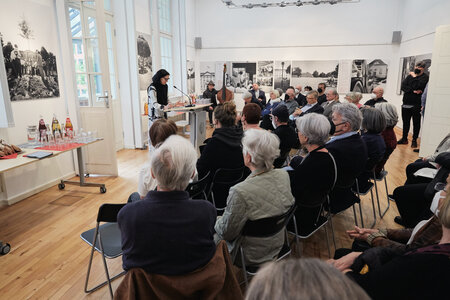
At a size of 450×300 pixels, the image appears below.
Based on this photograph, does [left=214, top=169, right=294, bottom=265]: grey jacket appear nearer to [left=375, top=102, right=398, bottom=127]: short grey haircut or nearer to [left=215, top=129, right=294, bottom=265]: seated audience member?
[left=215, top=129, right=294, bottom=265]: seated audience member

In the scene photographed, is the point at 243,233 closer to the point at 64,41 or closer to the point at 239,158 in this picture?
the point at 239,158

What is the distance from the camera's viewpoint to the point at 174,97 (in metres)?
9.29

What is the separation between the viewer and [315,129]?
2562mm

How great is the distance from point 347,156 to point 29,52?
4.27 metres

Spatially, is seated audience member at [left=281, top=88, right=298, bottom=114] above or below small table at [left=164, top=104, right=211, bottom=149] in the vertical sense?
above

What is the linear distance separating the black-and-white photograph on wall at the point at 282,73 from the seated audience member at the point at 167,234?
11058 mm

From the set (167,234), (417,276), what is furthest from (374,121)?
(167,234)

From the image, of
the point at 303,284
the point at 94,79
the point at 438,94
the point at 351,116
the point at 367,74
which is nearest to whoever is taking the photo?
the point at 303,284

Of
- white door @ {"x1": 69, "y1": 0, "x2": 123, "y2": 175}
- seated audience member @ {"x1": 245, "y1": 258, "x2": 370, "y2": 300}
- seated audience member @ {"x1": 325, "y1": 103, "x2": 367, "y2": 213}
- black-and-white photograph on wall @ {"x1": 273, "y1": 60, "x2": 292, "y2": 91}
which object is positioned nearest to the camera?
seated audience member @ {"x1": 245, "y1": 258, "x2": 370, "y2": 300}

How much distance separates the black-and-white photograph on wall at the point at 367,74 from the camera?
10.8 meters

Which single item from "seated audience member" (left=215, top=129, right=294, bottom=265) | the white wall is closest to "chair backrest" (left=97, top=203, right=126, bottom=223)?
"seated audience member" (left=215, top=129, right=294, bottom=265)

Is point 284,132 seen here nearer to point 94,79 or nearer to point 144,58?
point 94,79

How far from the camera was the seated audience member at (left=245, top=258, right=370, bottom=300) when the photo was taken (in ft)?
1.73

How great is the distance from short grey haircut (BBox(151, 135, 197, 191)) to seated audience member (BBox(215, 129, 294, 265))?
444 mm
